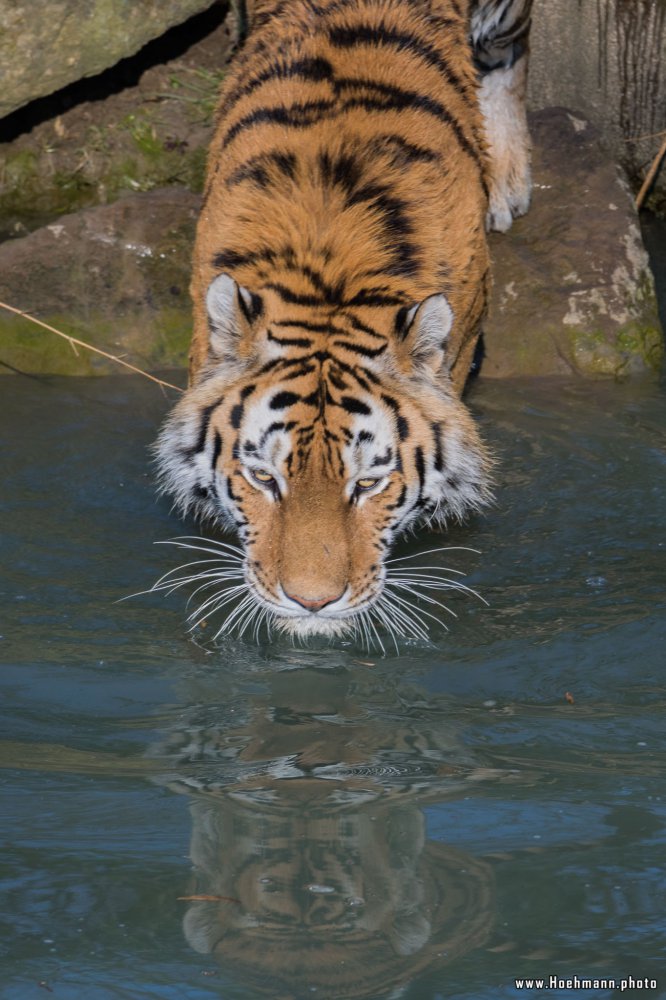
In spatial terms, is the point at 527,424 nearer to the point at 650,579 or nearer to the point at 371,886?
the point at 650,579

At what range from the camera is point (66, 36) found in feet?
18.9

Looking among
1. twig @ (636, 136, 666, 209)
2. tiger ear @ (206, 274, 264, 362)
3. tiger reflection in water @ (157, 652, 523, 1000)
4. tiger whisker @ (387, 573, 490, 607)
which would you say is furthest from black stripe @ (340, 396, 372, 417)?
twig @ (636, 136, 666, 209)

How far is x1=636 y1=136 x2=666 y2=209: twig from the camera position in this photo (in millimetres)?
5918

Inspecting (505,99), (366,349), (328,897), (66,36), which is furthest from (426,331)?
(66,36)

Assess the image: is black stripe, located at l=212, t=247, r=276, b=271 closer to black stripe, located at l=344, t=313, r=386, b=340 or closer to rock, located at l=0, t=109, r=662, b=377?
black stripe, located at l=344, t=313, r=386, b=340

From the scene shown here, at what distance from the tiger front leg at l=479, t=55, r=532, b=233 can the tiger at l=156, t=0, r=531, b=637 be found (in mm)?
999

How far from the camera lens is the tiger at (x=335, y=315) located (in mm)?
3264

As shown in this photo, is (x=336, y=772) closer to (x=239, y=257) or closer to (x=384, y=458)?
(x=384, y=458)

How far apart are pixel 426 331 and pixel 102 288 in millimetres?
2075

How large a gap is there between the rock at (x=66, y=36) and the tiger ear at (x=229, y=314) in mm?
2720

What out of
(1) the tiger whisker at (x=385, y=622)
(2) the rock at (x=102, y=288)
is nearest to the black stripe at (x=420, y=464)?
(1) the tiger whisker at (x=385, y=622)

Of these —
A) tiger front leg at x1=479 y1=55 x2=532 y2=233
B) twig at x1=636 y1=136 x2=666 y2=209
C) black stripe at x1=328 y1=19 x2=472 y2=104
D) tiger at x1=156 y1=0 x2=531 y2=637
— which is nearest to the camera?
tiger at x1=156 y1=0 x2=531 y2=637

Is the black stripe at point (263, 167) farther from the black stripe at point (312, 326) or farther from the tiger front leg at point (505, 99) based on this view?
the tiger front leg at point (505, 99)

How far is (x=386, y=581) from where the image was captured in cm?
336
